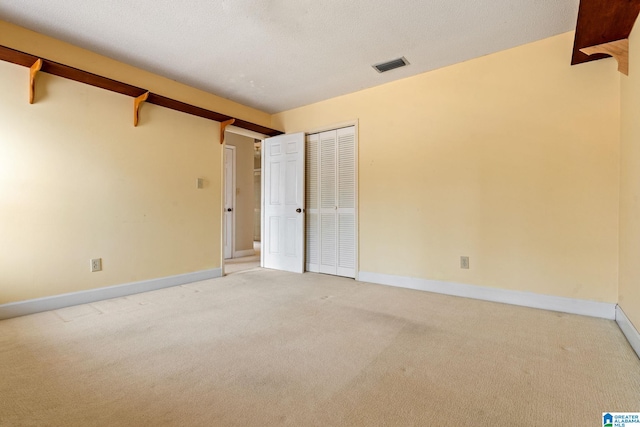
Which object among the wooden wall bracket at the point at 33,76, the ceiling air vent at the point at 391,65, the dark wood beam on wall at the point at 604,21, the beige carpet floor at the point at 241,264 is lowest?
the beige carpet floor at the point at 241,264

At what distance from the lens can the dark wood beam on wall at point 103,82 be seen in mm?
2352

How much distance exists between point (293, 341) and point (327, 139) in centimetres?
304

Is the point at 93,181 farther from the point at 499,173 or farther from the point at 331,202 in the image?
the point at 499,173

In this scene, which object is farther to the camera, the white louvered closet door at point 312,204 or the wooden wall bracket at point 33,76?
the white louvered closet door at point 312,204

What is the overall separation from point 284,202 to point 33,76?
3.00 meters

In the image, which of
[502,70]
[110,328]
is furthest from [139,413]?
[502,70]

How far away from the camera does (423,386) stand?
1495 mm

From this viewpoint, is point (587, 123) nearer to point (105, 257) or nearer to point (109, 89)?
point (109, 89)

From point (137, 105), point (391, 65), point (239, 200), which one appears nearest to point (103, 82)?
point (137, 105)

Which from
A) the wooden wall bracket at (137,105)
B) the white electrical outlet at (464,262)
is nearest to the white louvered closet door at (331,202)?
the white electrical outlet at (464,262)

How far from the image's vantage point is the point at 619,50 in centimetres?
213

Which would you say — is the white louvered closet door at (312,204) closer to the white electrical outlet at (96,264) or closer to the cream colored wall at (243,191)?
the cream colored wall at (243,191)

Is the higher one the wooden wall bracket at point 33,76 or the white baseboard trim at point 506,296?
the wooden wall bracket at point 33,76

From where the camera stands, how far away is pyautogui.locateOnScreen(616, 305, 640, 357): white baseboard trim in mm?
1822
